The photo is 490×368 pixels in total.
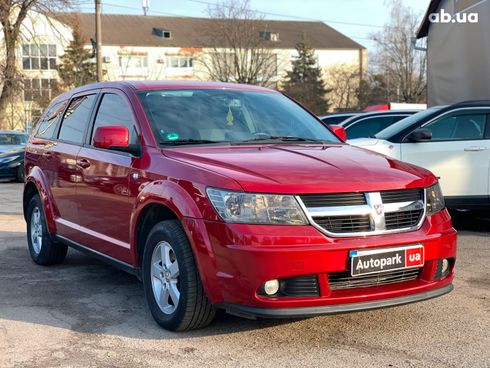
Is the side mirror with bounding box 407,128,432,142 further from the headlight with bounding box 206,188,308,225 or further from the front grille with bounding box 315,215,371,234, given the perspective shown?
the headlight with bounding box 206,188,308,225

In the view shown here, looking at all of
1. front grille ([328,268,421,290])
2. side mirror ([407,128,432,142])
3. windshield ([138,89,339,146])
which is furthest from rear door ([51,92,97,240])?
side mirror ([407,128,432,142])

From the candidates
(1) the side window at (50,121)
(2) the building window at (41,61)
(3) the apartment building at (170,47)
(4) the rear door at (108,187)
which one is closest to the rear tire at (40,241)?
(1) the side window at (50,121)

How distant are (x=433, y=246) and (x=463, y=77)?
34.8 ft

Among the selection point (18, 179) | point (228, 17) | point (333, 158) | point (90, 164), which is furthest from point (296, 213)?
point (228, 17)

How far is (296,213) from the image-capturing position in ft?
12.3

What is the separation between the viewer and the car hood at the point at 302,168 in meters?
3.79

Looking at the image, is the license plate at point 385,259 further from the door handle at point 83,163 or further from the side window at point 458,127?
the side window at point 458,127

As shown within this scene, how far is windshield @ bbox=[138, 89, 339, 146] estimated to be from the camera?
4.78 metres

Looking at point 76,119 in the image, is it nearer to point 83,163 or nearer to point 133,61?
point 83,163

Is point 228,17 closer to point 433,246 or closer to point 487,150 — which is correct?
point 487,150

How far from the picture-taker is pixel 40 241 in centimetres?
656

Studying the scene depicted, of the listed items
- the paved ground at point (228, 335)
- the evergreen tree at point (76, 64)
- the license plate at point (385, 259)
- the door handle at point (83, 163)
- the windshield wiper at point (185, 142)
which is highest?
the evergreen tree at point (76, 64)

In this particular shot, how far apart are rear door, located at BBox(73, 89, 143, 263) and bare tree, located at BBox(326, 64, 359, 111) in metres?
51.9

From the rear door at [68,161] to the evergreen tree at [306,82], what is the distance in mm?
49115
